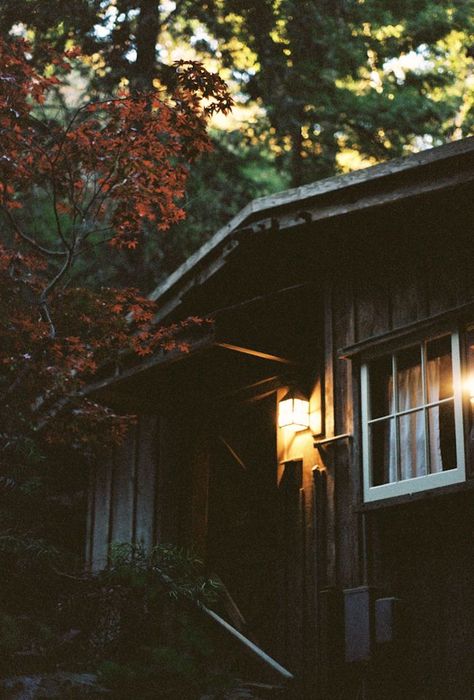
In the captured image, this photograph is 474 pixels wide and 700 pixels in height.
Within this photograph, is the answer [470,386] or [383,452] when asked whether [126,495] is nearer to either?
[383,452]

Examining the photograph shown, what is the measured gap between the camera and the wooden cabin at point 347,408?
8383 millimetres

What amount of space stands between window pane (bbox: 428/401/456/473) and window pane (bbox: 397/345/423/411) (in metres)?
0.29

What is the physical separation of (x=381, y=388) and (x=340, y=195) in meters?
1.95

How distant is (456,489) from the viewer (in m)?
8.02

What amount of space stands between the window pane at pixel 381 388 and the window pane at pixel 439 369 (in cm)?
55

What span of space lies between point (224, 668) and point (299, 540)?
1780 millimetres

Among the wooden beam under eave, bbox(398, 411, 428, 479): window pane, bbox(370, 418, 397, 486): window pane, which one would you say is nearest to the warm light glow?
bbox(398, 411, 428, 479): window pane

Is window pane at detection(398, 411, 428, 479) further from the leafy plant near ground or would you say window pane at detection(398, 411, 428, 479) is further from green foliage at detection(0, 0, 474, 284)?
green foliage at detection(0, 0, 474, 284)

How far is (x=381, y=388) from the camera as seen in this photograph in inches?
372

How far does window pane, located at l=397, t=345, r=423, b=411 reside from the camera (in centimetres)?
898

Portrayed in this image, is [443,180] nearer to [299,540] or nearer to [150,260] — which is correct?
[299,540]

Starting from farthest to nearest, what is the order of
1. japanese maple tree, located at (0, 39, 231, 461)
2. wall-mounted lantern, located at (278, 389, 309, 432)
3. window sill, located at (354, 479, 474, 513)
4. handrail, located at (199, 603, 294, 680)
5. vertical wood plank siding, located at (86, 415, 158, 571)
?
vertical wood plank siding, located at (86, 415, 158, 571)
japanese maple tree, located at (0, 39, 231, 461)
wall-mounted lantern, located at (278, 389, 309, 432)
handrail, located at (199, 603, 294, 680)
window sill, located at (354, 479, 474, 513)

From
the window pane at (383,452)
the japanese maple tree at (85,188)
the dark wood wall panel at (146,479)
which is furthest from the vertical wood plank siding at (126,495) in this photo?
the window pane at (383,452)

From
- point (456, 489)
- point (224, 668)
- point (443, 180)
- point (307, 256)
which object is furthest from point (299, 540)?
point (443, 180)
